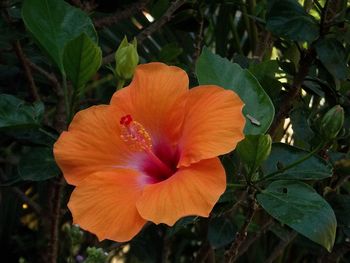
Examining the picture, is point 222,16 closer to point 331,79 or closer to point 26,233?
point 331,79

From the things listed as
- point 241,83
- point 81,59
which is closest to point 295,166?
point 241,83

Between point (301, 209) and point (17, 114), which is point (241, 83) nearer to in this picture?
point (301, 209)

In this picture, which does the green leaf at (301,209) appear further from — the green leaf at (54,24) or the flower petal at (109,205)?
the green leaf at (54,24)

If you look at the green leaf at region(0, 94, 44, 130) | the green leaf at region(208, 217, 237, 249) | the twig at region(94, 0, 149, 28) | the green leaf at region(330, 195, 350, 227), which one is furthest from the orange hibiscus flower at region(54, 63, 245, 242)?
the twig at region(94, 0, 149, 28)

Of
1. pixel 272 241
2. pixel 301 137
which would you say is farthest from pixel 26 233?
pixel 301 137

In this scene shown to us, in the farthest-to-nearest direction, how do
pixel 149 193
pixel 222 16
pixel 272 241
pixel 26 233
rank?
pixel 26 233 < pixel 272 241 < pixel 222 16 < pixel 149 193

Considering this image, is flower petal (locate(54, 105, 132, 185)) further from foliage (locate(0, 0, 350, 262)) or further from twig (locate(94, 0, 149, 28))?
twig (locate(94, 0, 149, 28))

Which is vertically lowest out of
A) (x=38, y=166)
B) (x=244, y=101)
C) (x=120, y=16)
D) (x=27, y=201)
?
(x=27, y=201)
